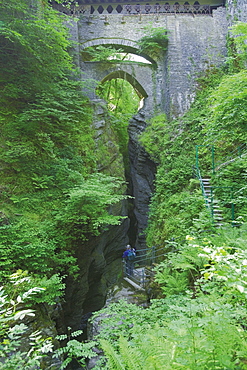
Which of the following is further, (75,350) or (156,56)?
(156,56)

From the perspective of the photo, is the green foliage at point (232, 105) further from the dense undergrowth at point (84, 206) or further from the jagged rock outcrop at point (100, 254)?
the jagged rock outcrop at point (100, 254)

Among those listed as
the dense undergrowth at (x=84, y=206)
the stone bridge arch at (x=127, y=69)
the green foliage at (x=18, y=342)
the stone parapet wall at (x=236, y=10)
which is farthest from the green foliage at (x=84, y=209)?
the stone parapet wall at (x=236, y=10)

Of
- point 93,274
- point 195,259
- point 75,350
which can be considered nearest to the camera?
point 75,350

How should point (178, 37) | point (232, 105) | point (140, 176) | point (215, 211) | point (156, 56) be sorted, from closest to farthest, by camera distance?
point (232, 105) → point (215, 211) → point (178, 37) → point (156, 56) → point (140, 176)

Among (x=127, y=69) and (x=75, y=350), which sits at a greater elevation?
(x=127, y=69)

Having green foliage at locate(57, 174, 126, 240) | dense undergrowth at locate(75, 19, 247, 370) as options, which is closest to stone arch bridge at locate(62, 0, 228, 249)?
dense undergrowth at locate(75, 19, 247, 370)

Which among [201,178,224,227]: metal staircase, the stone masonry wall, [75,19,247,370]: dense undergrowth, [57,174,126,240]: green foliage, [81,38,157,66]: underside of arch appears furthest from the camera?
[81,38,157,66]: underside of arch

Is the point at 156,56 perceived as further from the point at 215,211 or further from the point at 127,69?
the point at 215,211

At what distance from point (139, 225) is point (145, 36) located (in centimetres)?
1231

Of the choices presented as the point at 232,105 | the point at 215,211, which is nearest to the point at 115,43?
the point at 232,105

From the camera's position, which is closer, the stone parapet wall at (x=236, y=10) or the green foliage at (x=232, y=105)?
the green foliage at (x=232, y=105)

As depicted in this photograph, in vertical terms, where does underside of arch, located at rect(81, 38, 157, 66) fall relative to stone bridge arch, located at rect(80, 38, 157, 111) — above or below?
above

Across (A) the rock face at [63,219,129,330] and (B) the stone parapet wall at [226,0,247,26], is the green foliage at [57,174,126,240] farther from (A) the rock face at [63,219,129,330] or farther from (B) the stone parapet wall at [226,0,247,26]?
(B) the stone parapet wall at [226,0,247,26]

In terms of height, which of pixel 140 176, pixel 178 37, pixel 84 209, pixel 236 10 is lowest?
pixel 84 209
